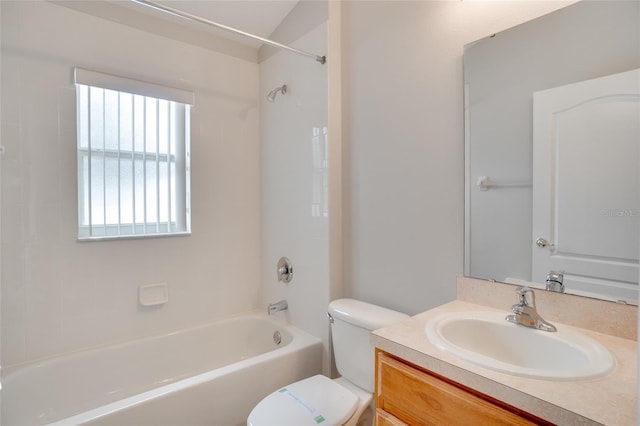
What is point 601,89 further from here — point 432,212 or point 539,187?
point 432,212

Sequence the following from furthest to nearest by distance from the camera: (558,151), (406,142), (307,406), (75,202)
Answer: (75,202) → (406,142) → (307,406) → (558,151)

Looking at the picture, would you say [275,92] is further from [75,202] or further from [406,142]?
[75,202]

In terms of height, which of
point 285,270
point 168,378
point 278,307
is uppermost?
point 285,270

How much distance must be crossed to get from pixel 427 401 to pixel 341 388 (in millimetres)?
687

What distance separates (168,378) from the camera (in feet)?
6.73

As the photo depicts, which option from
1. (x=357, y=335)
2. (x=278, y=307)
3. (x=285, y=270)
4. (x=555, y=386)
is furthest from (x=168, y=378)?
(x=555, y=386)

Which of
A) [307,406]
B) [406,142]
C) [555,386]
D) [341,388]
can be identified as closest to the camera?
[555,386]

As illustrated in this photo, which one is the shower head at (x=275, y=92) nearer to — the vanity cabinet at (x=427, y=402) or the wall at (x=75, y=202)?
the wall at (x=75, y=202)

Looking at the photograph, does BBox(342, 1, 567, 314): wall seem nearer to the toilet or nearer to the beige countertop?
the toilet

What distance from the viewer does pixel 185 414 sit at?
142 cm

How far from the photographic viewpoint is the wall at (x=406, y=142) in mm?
1392

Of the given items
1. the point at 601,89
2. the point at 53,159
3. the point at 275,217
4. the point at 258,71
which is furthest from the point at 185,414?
the point at 258,71

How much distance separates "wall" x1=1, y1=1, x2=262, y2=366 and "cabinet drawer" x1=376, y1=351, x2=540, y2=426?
5.46 ft

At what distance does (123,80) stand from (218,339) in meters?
1.79
